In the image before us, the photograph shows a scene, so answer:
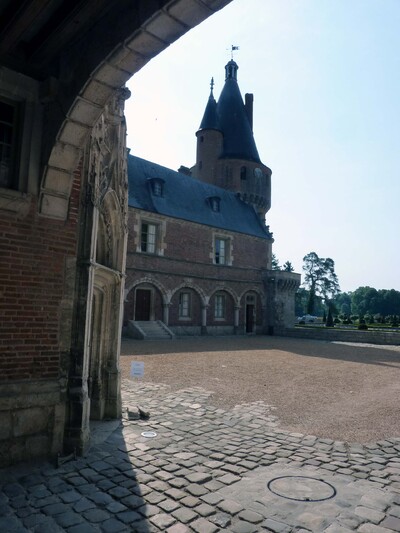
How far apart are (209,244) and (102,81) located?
2361 cm

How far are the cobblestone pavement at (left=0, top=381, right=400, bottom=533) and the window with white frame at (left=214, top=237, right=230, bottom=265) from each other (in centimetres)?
2253

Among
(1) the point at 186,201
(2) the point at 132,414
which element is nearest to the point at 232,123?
(1) the point at 186,201

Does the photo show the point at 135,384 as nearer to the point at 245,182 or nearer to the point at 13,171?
the point at 13,171

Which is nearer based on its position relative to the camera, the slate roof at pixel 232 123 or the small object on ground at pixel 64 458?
the small object on ground at pixel 64 458

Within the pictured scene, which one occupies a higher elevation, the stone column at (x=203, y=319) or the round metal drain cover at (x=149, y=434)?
the stone column at (x=203, y=319)

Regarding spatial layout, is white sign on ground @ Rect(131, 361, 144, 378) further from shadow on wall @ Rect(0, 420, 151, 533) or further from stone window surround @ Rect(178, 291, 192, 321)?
stone window surround @ Rect(178, 291, 192, 321)

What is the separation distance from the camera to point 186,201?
27.8 metres

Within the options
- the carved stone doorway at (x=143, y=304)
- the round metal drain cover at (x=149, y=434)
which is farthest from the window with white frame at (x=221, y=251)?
the round metal drain cover at (x=149, y=434)

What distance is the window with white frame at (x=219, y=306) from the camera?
28.3 meters

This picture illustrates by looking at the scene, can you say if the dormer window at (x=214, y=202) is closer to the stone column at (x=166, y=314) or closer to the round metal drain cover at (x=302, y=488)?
the stone column at (x=166, y=314)

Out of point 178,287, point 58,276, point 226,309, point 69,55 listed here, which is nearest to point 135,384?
point 58,276

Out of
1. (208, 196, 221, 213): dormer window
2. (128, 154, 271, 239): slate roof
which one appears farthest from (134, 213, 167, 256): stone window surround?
(208, 196, 221, 213): dormer window

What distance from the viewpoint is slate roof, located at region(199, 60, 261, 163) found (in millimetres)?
35312

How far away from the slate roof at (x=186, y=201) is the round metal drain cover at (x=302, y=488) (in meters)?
20.0
